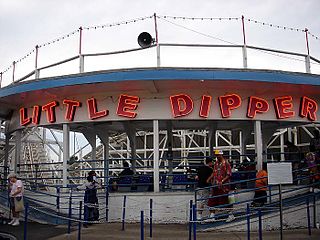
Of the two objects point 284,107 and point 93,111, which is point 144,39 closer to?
point 93,111

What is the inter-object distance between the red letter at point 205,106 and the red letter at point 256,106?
1309mm

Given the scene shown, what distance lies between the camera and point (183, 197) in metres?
12.2

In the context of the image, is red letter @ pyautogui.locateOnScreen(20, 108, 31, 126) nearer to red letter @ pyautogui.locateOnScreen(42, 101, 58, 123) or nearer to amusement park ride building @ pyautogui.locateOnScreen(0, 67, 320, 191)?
amusement park ride building @ pyautogui.locateOnScreen(0, 67, 320, 191)

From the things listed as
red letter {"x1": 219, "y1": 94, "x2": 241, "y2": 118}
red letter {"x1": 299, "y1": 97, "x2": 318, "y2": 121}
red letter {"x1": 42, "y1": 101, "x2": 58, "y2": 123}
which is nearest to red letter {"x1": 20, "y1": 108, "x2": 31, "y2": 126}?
red letter {"x1": 42, "y1": 101, "x2": 58, "y2": 123}

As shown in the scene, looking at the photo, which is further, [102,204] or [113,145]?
[113,145]

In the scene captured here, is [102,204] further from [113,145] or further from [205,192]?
[113,145]

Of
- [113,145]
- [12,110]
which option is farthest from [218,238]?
[113,145]

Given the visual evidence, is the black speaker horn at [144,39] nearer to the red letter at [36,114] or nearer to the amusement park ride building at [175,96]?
the amusement park ride building at [175,96]

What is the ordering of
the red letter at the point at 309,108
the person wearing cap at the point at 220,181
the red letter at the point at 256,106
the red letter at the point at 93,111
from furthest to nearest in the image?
1. the red letter at the point at 309,108
2. the red letter at the point at 93,111
3. the red letter at the point at 256,106
4. the person wearing cap at the point at 220,181

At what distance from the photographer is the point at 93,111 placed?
512 inches

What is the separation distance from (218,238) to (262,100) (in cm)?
512

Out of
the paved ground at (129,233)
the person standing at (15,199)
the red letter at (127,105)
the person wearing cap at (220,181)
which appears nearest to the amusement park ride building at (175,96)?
the red letter at (127,105)

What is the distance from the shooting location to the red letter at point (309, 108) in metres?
13.3

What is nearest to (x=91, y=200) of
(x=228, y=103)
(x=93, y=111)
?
(x=93, y=111)
